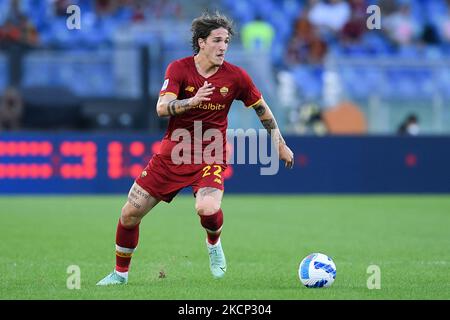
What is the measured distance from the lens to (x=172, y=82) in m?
8.78

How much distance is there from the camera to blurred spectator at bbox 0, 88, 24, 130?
2005cm

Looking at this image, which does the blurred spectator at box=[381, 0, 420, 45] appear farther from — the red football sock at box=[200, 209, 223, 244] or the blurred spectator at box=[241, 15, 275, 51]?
the red football sock at box=[200, 209, 223, 244]

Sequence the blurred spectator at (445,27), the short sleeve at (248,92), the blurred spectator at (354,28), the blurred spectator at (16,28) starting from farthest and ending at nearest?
the blurred spectator at (445,27)
the blurred spectator at (354,28)
the blurred spectator at (16,28)
the short sleeve at (248,92)

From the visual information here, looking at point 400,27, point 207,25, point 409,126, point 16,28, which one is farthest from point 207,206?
point 400,27

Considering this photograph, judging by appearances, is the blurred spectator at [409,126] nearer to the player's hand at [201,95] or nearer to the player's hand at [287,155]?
the player's hand at [287,155]

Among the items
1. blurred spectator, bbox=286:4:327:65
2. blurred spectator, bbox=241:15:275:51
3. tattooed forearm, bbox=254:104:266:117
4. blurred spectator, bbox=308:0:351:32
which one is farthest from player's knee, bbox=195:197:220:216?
blurred spectator, bbox=308:0:351:32

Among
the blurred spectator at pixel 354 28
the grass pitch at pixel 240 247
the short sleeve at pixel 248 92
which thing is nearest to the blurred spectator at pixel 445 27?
the blurred spectator at pixel 354 28

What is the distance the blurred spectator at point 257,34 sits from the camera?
23672 mm

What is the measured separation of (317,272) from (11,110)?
41.3 feet

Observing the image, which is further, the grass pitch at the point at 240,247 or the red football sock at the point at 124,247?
the red football sock at the point at 124,247

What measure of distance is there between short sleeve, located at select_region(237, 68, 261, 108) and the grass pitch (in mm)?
1530

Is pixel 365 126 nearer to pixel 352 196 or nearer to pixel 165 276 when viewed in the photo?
pixel 352 196

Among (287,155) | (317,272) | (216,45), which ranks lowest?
(317,272)

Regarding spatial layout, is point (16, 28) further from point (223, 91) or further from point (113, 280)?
point (113, 280)
